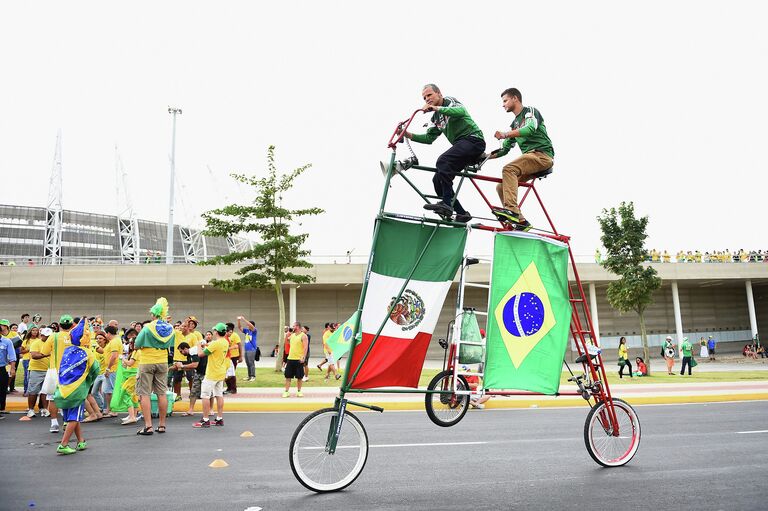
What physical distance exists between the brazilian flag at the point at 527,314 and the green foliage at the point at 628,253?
21.6 metres

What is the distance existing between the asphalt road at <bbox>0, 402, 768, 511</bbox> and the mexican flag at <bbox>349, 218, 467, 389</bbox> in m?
1.35

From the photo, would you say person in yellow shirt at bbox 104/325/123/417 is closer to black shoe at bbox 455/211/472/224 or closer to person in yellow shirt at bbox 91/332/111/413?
person in yellow shirt at bbox 91/332/111/413

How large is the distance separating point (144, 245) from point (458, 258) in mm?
74861

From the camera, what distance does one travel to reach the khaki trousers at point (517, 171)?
5863mm

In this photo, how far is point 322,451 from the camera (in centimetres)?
596

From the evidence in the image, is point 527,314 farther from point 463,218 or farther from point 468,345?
point 463,218

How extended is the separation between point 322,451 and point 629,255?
77.4 feet

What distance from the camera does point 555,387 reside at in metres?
5.78

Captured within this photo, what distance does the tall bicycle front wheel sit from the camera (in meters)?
6.62

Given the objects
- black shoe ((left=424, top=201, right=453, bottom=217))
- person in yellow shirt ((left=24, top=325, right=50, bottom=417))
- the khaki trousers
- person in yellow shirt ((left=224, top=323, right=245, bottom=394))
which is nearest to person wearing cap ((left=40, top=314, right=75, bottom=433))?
person in yellow shirt ((left=24, top=325, right=50, bottom=417))

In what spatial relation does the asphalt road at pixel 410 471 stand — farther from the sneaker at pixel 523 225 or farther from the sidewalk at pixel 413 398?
the sneaker at pixel 523 225

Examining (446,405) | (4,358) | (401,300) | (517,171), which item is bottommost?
(446,405)

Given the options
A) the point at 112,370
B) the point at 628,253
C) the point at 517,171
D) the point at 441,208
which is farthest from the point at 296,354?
the point at 628,253

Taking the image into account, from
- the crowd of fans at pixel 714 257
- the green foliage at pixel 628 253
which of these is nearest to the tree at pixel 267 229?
the green foliage at pixel 628 253
